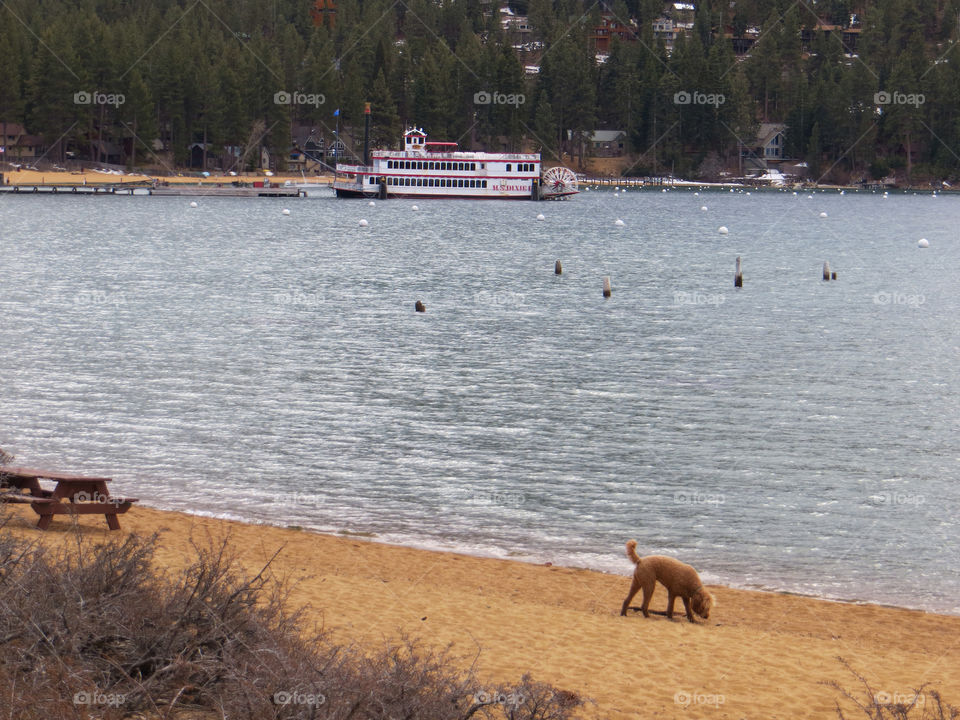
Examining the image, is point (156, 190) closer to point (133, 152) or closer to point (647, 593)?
point (133, 152)

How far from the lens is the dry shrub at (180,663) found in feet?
22.9

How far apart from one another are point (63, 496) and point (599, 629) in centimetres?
703

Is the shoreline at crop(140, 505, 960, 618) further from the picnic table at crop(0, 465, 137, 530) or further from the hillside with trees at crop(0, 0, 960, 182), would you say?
the hillside with trees at crop(0, 0, 960, 182)

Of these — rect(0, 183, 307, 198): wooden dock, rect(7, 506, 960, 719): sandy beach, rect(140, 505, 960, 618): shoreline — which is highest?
rect(0, 183, 307, 198): wooden dock

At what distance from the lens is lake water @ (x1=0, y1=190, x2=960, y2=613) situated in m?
17.8

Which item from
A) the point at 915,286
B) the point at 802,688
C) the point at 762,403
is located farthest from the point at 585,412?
the point at 915,286

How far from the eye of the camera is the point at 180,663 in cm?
757

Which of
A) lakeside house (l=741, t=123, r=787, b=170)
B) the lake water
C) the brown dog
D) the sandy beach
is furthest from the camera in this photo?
lakeside house (l=741, t=123, r=787, b=170)

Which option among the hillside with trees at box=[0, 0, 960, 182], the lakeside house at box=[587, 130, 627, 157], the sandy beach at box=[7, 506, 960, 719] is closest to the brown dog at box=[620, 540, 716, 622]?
the sandy beach at box=[7, 506, 960, 719]

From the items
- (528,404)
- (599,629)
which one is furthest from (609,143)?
(599,629)

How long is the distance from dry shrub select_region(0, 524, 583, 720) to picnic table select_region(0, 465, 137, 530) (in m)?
5.81

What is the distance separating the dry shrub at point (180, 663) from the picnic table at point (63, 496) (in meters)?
5.81

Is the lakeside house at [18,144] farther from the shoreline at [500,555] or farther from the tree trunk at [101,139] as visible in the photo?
the shoreline at [500,555]

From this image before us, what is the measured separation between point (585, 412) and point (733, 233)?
7336cm
